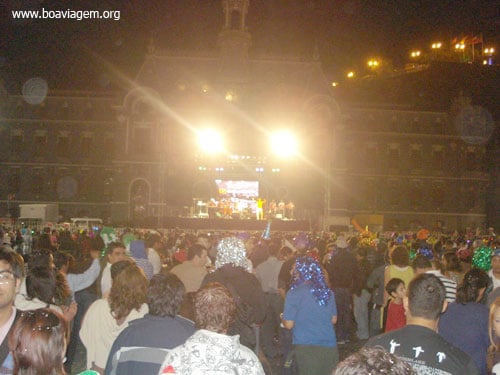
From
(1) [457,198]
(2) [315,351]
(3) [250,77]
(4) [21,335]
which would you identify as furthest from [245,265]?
(1) [457,198]

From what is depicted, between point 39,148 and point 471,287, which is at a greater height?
point 39,148

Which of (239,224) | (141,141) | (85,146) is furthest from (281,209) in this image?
(85,146)

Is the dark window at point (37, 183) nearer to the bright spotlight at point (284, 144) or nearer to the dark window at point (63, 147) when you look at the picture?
the dark window at point (63, 147)

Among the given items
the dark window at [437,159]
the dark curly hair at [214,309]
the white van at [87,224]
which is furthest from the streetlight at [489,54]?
the dark curly hair at [214,309]

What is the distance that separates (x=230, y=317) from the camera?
3.96m

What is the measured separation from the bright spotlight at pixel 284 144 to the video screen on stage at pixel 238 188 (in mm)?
3657

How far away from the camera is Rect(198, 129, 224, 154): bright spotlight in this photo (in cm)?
4681

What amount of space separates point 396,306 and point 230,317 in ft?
15.5

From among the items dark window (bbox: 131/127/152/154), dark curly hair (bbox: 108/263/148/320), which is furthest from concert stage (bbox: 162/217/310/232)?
dark curly hair (bbox: 108/263/148/320)

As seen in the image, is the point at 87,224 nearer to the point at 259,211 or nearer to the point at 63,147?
the point at 259,211

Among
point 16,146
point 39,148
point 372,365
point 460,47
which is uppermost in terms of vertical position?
point 460,47

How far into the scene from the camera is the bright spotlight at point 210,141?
4681cm

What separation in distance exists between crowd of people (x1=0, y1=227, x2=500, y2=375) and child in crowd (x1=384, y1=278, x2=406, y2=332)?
14mm

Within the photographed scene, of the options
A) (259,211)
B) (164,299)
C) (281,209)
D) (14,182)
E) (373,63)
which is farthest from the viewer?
(373,63)
